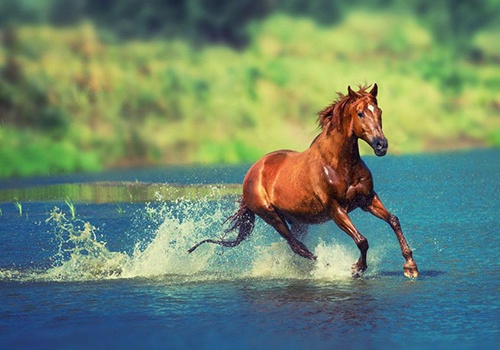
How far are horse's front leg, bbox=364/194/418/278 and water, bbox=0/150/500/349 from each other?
0.45 feet

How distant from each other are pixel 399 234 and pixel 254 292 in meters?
1.88

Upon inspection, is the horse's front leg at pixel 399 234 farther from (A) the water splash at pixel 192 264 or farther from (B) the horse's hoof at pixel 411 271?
(A) the water splash at pixel 192 264

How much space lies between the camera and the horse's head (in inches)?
418

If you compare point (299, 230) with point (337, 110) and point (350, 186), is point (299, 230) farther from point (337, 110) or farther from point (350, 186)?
point (337, 110)

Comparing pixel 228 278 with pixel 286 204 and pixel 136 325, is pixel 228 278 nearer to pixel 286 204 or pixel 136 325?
pixel 286 204

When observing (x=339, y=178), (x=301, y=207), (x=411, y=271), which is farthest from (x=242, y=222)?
(x=411, y=271)

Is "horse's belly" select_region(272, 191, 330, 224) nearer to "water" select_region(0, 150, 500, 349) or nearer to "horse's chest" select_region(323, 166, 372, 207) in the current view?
"horse's chest" select_region(323, 166, 372, 207)

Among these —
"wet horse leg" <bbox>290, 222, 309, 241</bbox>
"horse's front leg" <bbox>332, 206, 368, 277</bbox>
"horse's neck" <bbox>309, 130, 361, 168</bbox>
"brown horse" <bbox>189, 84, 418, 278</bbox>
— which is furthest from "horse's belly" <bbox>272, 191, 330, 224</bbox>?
"horse's neck" <bbox>309, 130, 361, 168</bbox>

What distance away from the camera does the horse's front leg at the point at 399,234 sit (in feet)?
36.3

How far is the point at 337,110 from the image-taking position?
11234mm

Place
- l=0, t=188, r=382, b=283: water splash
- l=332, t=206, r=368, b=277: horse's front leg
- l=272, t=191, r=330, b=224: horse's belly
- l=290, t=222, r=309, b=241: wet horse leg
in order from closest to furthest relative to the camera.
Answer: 1. l=332, t=206, r=368, b=277: horse's front leg
2. l=272, t=191, r=330, b=224: horse's belly
3. l=0, t=188, r=382, b=283: water splash
4. l=290, t=222, r=309, b=241: wet horse leg

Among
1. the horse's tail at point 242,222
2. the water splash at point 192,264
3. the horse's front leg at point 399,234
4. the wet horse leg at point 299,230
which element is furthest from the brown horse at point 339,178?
the horse's tail at point 242,222

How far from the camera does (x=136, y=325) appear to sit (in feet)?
30.4

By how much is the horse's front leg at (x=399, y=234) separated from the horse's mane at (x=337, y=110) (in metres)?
1.06
